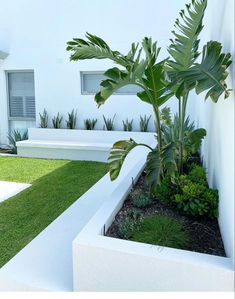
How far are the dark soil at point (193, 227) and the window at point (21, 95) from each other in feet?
22.3

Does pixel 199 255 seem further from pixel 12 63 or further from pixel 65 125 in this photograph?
pixel 12 63

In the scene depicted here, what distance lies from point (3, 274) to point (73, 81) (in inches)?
268

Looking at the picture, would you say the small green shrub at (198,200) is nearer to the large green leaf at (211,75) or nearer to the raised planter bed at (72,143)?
the large green leaf at (211,75)

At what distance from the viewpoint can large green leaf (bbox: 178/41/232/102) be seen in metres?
2.31

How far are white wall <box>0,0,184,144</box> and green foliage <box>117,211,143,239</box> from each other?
548cm

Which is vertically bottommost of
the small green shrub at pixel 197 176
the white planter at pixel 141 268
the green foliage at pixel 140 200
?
the white planter at pixel 141 268

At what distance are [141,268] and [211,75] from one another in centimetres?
167

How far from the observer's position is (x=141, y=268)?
7.34ft

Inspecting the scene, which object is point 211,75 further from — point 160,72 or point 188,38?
point 188,38

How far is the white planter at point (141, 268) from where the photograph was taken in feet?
6.84

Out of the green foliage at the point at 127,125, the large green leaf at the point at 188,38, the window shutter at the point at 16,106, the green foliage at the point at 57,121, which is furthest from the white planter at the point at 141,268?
the window shutter at the point at 16,106

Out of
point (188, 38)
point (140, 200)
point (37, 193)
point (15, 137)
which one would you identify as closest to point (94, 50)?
point (188, 38)

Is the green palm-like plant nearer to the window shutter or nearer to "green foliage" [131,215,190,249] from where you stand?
"green foliage" [131,215,190,249]

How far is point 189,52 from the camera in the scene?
124 inches
